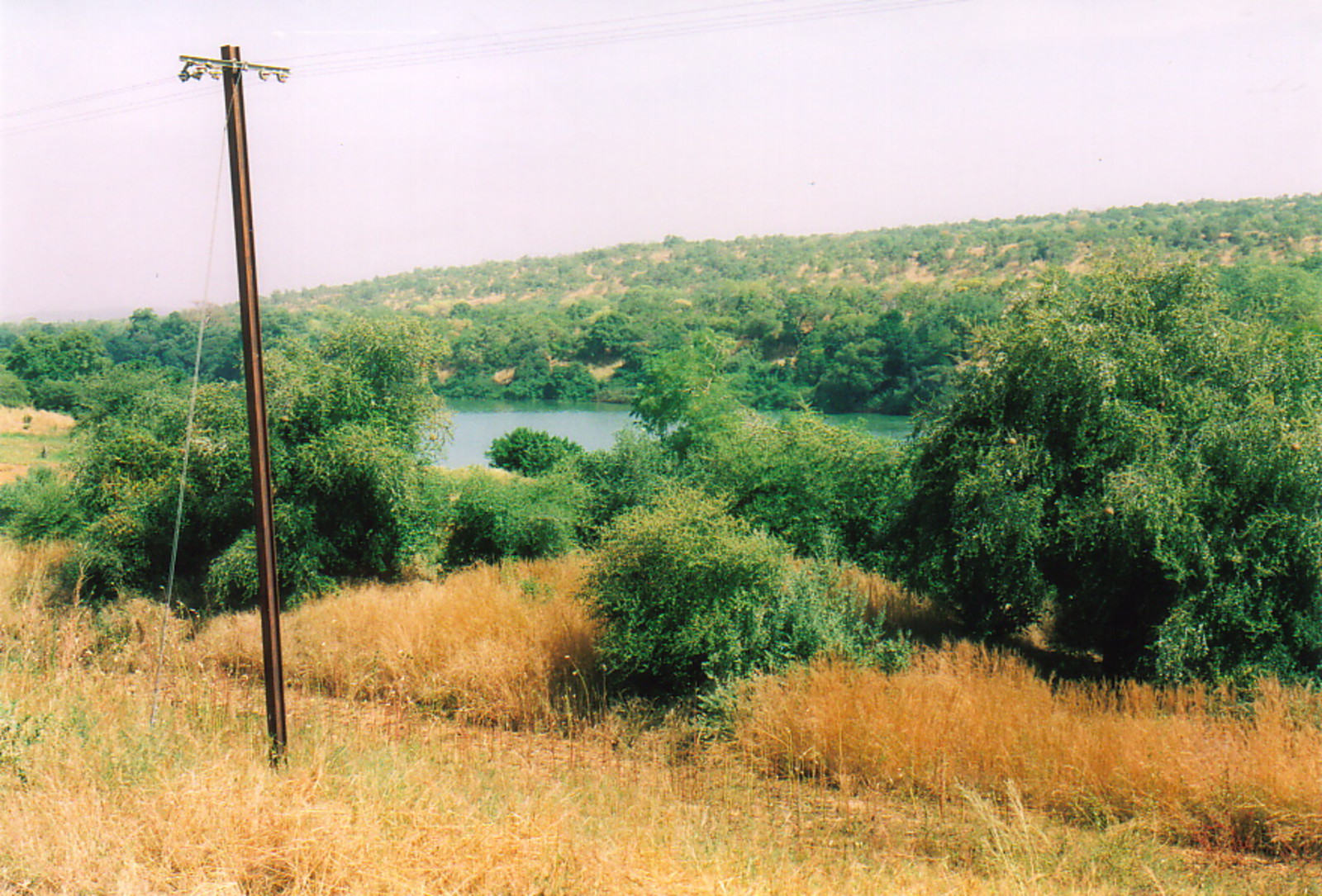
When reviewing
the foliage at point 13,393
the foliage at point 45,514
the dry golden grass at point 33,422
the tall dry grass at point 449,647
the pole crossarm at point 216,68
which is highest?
the pole crossarm at point 216,68

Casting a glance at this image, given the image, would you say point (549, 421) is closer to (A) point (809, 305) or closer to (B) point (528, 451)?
(A) point (809, 305)

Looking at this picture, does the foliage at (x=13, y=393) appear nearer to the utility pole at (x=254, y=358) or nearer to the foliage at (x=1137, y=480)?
the utility pole at (x=254, y=358)

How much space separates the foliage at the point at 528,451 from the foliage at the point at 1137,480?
65.0 ft

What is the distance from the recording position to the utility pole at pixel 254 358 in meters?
8.52

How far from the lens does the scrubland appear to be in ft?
20.5

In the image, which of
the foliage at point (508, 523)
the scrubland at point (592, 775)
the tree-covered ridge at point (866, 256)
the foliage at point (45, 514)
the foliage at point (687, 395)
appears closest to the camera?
the scrubland at point (592, 775)

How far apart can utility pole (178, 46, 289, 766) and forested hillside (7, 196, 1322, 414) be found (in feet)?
39.1

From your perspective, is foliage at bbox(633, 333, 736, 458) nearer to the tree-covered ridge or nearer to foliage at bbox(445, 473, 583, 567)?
foliage at bbox(445, 473, 583, 567)

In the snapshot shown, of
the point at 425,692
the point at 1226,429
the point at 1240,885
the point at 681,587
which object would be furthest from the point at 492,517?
the point at 1240,885

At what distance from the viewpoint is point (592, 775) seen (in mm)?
10812

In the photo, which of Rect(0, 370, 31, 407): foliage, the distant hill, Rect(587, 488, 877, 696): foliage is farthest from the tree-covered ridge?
Rect(587, 488, 877, 696): foliage

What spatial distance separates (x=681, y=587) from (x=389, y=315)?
11624 millimetres

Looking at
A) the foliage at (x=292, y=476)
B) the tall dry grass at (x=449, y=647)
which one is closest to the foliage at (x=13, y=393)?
the foliage at (x=292, y=476)

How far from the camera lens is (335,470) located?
1852cm
